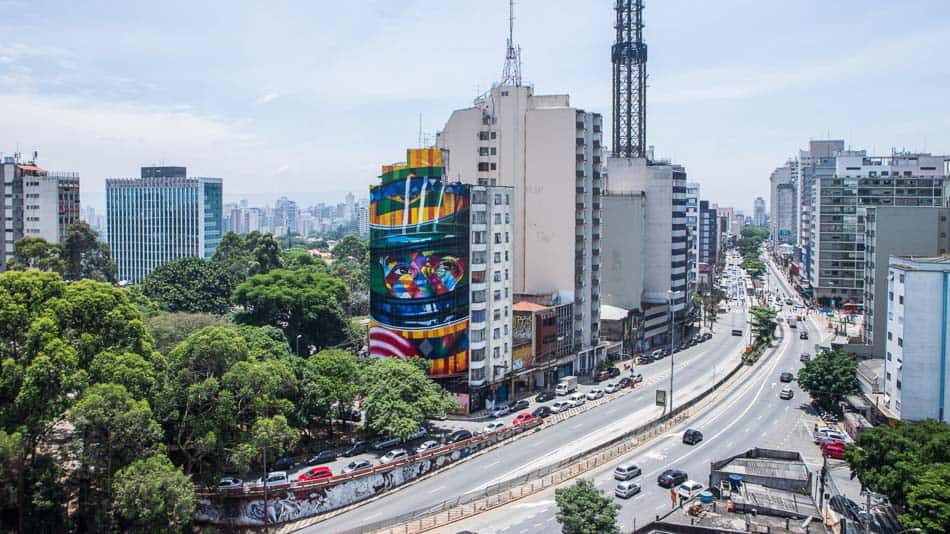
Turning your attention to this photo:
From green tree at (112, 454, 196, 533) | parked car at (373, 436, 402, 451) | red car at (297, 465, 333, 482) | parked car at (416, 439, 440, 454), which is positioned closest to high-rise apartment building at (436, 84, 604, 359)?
parked car at (416, 439, 440, 454)

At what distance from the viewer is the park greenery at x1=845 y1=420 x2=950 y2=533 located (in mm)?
37562

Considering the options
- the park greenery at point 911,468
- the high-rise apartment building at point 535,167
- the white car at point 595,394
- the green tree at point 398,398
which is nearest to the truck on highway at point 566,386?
the white car at point 595,394

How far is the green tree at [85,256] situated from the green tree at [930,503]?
90.6 meters

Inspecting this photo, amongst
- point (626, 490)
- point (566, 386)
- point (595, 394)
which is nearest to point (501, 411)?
point (566, 386)

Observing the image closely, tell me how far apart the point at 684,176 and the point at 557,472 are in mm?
66754

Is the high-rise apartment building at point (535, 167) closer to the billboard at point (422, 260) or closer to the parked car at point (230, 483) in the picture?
the billboard at point (422, 260)

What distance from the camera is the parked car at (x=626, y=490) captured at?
48281 millimetres

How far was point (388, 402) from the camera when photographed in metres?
56.0

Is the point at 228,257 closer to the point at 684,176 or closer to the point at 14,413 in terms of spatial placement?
the point at 684,176

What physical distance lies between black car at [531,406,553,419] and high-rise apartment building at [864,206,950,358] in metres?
31.8

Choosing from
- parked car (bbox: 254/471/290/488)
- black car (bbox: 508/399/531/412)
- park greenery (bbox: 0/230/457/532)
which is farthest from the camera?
black car (bbox: 508/399/531/412)

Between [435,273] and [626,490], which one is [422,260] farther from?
[626,490]

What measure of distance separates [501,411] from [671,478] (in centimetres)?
1904

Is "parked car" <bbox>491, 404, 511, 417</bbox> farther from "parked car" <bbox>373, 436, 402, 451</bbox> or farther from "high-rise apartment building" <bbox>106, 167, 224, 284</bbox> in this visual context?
"high-rise apartment building" <bbox>106, 167, 224, 284</bbox>
